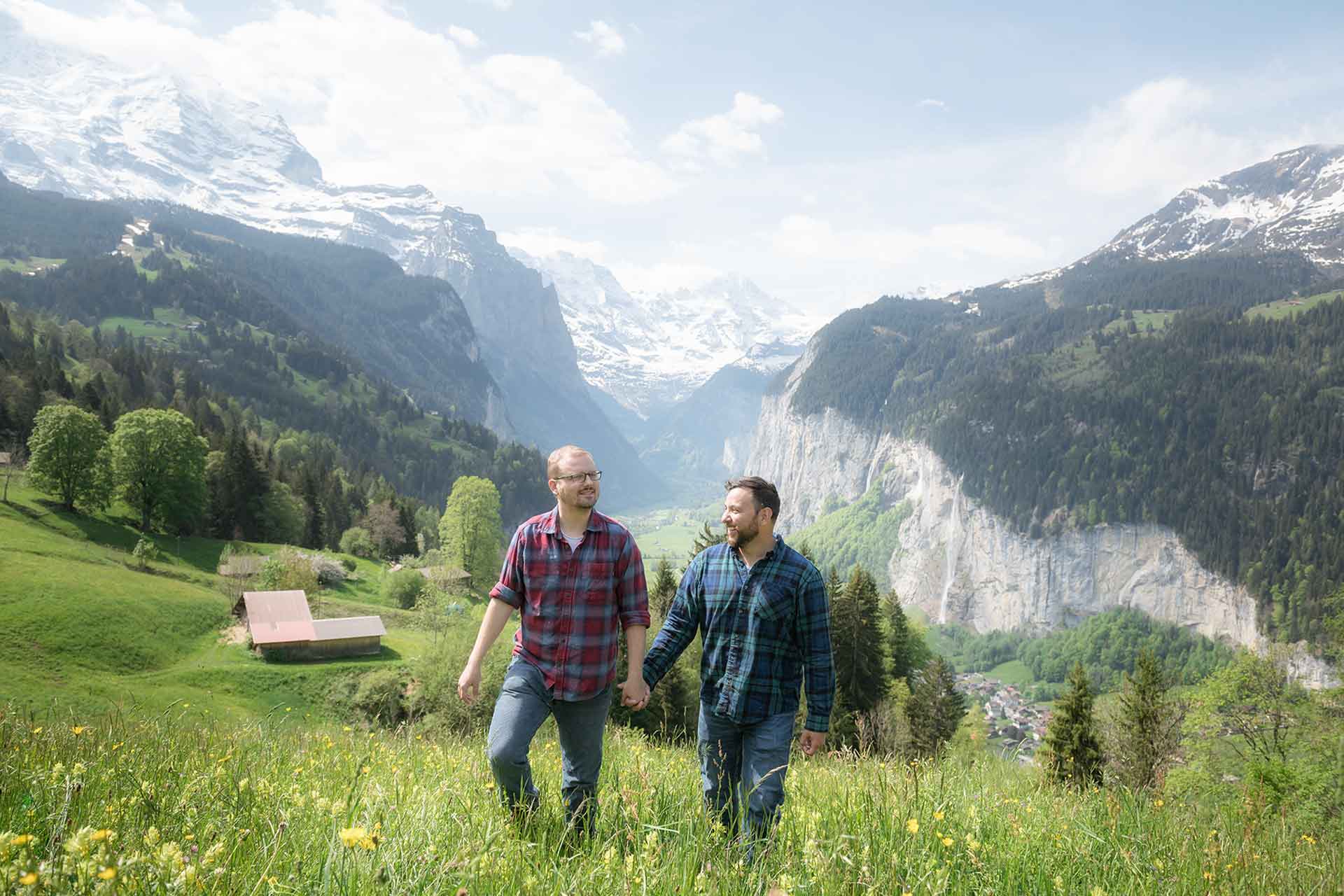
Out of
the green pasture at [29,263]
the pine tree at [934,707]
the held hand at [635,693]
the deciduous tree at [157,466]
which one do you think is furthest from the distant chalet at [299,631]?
the green pasture at [29,263]

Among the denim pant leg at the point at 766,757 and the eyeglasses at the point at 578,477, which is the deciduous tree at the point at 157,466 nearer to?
the eyeglasses at the point at 578,477

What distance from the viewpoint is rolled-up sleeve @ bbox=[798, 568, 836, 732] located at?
16.4ft

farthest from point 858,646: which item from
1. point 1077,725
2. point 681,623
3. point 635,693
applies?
point 635,693

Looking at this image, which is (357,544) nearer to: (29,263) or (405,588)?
(405,588)

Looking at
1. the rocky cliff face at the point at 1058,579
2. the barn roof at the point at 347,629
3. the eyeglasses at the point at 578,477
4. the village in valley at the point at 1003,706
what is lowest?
the village in valley at the point at 1003,706

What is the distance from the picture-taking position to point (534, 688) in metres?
4.81

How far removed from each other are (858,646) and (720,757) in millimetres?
38369

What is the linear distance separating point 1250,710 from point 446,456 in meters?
155

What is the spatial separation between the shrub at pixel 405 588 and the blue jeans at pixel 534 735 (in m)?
59.4

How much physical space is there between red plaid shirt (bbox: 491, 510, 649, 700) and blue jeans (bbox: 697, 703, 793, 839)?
2.65 ft

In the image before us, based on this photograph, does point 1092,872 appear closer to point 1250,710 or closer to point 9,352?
point 1250,710

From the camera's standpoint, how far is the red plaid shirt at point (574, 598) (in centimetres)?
484

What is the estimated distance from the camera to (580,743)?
15.6 ft

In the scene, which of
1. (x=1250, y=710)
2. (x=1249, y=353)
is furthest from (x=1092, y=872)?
(x=1249, y=353)
